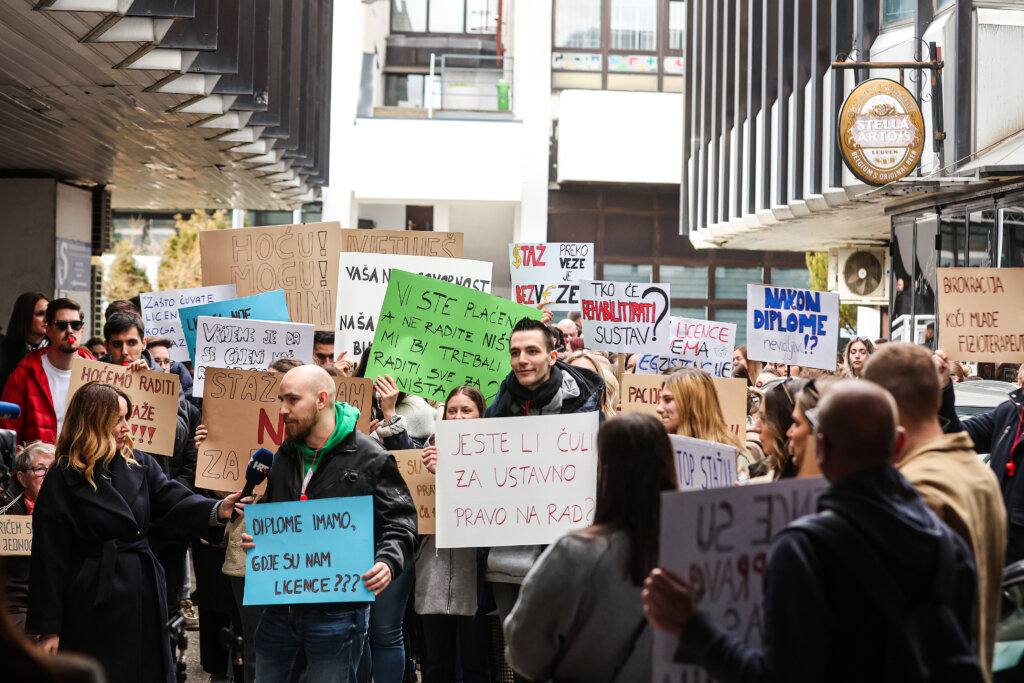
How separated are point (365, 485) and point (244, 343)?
2771mm

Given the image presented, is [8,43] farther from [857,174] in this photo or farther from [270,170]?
[857,174]

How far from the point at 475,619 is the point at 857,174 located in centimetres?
782

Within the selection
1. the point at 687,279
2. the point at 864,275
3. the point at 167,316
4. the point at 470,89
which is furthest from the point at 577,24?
the point at 167,316

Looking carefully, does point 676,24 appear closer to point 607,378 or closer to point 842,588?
point 607,378

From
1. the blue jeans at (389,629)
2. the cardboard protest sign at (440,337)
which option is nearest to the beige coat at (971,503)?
the blue jeans at (389,629)

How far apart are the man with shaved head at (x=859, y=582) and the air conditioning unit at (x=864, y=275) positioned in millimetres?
18589

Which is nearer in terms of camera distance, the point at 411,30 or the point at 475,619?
the point at 475,619

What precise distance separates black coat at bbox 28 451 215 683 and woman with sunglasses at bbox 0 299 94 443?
2847mm

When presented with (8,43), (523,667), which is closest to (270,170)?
(8,43)

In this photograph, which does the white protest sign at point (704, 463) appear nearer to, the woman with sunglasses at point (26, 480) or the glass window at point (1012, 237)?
the woman with sunglasses at point (26, 480)

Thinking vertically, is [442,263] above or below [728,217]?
below

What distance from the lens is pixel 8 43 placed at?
844cm

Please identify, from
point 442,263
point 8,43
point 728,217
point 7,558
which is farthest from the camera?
point 728,217

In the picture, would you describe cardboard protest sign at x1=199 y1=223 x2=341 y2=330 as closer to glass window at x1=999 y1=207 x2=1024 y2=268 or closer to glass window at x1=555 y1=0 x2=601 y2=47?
glass window at x1=999 y1=207 x2=1024 y2=268
